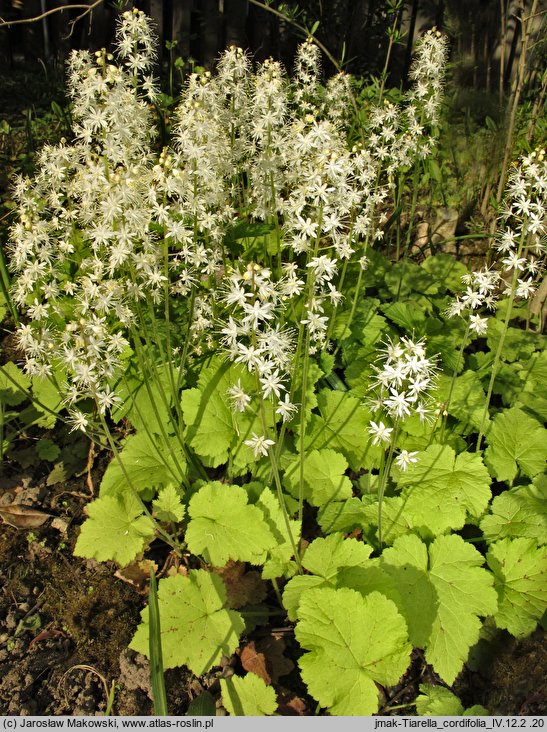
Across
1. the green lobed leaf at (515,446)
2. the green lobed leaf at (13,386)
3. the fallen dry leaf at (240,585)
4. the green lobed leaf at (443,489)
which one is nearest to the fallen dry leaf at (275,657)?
the fallen dry leaf at (240,585)

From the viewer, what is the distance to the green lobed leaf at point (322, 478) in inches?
112

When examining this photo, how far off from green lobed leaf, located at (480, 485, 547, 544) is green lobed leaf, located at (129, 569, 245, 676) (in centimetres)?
119

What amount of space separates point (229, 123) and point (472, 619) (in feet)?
8.36

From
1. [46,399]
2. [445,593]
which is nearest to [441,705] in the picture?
[445,593]

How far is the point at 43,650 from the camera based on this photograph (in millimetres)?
2498

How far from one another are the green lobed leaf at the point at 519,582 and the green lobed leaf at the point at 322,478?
2.30 ft

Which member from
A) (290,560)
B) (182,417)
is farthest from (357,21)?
(290,560)

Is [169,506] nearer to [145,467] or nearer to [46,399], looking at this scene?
[145,467]

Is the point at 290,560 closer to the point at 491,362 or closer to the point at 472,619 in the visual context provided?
the point at 472,619

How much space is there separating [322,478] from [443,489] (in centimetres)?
55

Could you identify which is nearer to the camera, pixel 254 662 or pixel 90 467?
pixel 254 662

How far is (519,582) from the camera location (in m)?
2.52

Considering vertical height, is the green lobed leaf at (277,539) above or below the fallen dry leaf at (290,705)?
above

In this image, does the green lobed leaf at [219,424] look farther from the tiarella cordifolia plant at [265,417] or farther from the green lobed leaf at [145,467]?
the green lobed leaf at [145,467]
